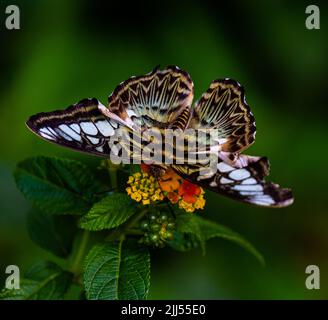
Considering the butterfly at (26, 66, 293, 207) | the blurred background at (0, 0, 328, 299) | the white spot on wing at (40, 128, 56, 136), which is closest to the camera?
the butterfly at (26, 66, 293, 207)

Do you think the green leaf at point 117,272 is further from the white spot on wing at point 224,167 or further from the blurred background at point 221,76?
the blurred background at point 221,76

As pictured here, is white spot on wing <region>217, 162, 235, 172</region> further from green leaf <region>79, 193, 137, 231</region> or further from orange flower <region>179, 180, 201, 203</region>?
green leaf <region>79, 193, 137, 231</region>

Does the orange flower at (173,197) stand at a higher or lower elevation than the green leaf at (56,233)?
higher

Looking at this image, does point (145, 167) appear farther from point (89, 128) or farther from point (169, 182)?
point (89, 128)

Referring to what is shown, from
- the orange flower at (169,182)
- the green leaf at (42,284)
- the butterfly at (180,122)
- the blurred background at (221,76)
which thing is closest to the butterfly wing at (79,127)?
the butterfly at (180,122)

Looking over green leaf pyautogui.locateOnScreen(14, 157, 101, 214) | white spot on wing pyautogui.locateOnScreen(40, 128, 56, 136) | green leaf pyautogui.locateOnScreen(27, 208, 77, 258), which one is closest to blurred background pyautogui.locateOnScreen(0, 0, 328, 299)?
green leaf pyautogui.locateOnScreen(27, 208, 77, 258)

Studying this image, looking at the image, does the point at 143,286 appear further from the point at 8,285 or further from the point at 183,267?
the point at 183,267
